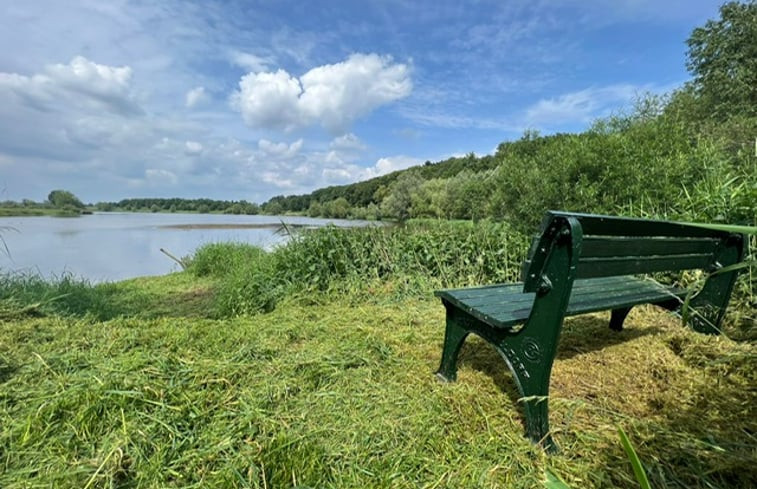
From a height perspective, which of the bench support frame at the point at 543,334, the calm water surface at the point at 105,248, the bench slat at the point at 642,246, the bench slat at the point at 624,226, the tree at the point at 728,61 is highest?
the tree at the point at 728,61

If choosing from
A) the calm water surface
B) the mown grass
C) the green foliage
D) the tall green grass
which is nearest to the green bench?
the mown grass

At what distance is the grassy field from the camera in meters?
1.30

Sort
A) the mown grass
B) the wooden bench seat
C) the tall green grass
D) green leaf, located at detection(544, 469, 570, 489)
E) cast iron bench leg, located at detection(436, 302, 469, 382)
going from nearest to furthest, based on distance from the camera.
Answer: green leaf, located at detection(544, 469, 570, 489), the mown grass, the wooden bench seat, cast iron bench leg, located at detection(436, 302, 469, 382), the tall green grass

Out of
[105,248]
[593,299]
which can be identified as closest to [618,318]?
[593,299]

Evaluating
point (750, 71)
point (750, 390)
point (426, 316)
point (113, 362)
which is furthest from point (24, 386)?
point (750, 71)

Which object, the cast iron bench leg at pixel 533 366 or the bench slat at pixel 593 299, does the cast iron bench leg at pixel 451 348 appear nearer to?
the bench slat at pixel 593 299

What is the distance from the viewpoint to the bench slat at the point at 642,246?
1371 millimetres

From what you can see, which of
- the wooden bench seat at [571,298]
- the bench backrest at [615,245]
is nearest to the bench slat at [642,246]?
the bench backrest at [615,245]

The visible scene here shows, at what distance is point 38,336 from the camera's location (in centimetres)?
256

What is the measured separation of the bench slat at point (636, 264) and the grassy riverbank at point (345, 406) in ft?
1.58

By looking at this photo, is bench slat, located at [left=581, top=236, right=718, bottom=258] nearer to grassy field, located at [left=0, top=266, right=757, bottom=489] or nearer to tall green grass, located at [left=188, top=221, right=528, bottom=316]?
grassy field, located at [left=0, top=266, right=757, bottom=489]

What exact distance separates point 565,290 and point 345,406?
48.5 inches

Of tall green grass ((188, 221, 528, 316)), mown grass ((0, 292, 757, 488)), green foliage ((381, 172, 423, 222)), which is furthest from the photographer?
green foliage ((381, 172, 423, 222))

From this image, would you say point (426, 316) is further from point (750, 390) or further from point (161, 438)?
point (161, 438)
